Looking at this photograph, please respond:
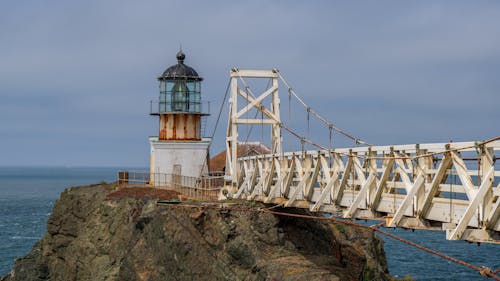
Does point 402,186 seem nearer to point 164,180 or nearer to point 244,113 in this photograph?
point 244,113

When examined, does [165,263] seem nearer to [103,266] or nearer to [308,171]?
[103,266]

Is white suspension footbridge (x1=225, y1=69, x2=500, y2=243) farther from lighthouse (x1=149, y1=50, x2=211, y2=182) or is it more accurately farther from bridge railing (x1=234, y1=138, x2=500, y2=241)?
lighthouse (x1=149, y1=50, x2=211, y2=182)

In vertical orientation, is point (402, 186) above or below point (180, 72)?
below

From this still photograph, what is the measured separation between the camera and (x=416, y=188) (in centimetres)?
1633

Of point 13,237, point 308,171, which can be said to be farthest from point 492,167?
point 13,237

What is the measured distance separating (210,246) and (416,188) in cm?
1339

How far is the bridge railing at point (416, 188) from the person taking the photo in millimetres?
14422

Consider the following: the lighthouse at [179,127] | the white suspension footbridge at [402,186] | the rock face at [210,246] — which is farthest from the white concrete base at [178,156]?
the white suspension footbridge at [402,186]

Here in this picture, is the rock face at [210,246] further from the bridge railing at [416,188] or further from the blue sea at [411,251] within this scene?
the blue sea at [411,251]

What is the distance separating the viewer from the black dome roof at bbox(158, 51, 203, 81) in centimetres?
4603

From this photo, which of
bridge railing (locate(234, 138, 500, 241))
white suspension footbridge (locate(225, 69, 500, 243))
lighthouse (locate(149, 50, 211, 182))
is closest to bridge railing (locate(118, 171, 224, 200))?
lighthouse (locate(149, 50, 211, 182))

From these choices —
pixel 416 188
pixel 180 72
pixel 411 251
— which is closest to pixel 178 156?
pixel 180 72

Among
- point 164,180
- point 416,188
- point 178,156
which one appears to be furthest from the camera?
point 178,156

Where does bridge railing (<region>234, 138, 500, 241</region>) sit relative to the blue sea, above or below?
above
